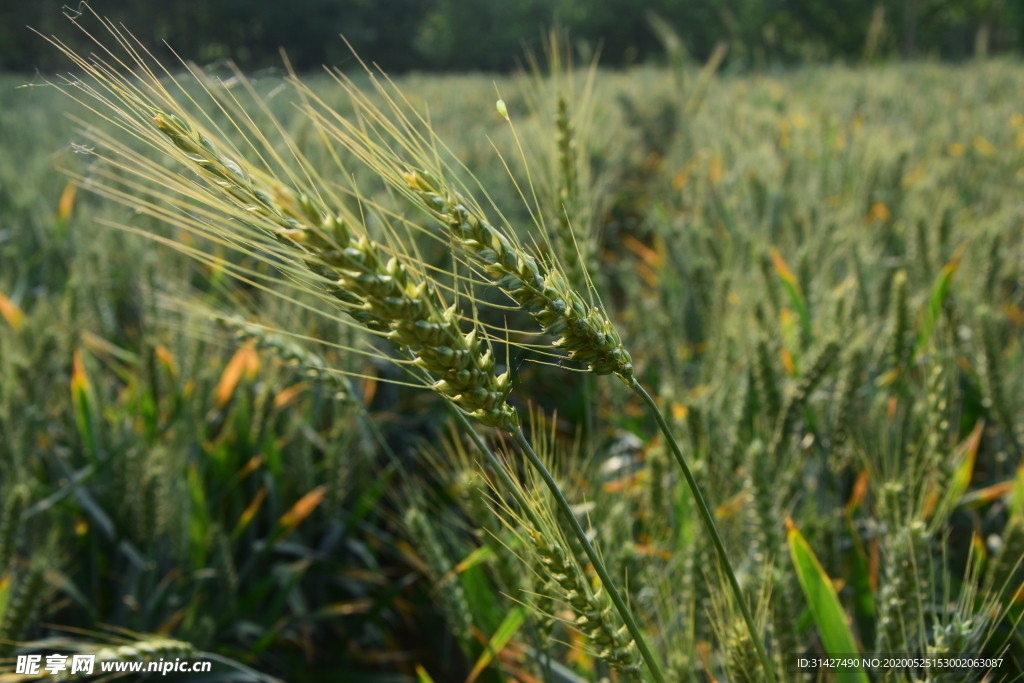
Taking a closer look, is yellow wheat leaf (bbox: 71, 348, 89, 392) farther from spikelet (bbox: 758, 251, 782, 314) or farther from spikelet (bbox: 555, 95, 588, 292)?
spikelet (bbox: 758, 251, 782, 314)

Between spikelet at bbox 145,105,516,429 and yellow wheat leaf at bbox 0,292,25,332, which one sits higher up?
spikelet at bbox 145,105,516,429

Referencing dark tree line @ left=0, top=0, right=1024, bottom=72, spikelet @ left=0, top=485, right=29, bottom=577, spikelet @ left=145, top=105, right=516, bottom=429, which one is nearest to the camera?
spikelet @ left=145, top=105, right=516, bottom=429

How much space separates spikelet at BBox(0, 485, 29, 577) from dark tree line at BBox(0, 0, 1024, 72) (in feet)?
73.3

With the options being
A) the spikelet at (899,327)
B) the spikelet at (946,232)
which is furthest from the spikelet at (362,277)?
the spikelet at (946,232)

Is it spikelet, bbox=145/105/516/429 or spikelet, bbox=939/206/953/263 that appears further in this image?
spikelet, bbox=939/206/953/263

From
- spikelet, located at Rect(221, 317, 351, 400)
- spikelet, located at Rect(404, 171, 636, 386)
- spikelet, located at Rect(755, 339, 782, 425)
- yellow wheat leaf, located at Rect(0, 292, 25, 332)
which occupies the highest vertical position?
A: spikelet, located at Rect(404, 171, 636, 386)

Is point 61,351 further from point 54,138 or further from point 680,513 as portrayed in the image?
point 54,138

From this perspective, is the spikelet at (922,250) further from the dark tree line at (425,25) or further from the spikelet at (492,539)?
the dark tree line at (425,25)

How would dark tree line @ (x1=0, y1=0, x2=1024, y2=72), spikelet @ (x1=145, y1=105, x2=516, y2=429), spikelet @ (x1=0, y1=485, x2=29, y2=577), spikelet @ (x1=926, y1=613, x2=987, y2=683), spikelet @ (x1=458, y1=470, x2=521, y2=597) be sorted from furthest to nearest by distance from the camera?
dark tree line @ (x1=0, y1=0, x2=1024, y2=72), spikelet @ (x1=0, y1=485, x2=29, y2=577), spikelet @ (x1=458, y1=470, x2=521, y2=597), spikelet @ (x1=926, y1=613, x2=987, y2=683), spikelet @ (x1=145, y1=105, x2=516, y2=429)

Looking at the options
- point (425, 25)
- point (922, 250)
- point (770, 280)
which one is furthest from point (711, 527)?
point (425, 25)

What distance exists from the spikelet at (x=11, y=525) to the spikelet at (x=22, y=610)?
4.6 inches

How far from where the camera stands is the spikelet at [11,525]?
123 centimetres

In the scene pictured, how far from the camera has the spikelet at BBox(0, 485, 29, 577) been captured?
4.02 feet

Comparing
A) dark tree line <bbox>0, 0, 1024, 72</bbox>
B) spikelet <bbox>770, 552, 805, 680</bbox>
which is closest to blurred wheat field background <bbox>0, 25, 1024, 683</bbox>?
spikelet <bbox>770, 552, 805, 680</bbox>
